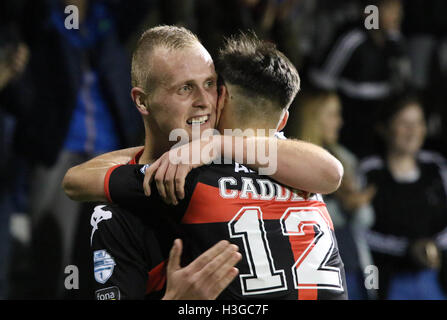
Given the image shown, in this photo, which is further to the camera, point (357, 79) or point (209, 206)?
point (357, 79)

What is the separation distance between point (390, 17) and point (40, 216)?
2.83 metres

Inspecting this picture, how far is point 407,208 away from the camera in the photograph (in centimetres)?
457

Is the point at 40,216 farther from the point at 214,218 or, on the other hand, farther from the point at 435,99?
the point at 435,99

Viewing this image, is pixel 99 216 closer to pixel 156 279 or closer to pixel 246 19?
pixel 156 279

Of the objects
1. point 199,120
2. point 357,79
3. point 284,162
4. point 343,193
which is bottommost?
point 284,162

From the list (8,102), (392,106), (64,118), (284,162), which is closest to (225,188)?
(284,162)

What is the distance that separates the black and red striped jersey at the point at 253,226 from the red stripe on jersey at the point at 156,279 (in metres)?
0.19

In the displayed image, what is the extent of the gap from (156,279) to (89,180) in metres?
0.39

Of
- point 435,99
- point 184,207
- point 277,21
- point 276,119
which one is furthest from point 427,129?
point 184,207

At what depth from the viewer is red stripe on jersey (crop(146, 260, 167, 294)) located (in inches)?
88.6

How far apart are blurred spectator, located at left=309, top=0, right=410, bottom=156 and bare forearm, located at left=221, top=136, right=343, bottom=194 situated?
8.90 feet

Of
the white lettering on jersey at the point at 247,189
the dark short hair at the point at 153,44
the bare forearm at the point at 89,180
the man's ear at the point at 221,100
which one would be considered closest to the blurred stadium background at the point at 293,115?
the bare forearm at the point at 89,180

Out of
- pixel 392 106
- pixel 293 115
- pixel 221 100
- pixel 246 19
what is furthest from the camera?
pixel 392 106

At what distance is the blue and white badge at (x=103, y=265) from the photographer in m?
2.18
